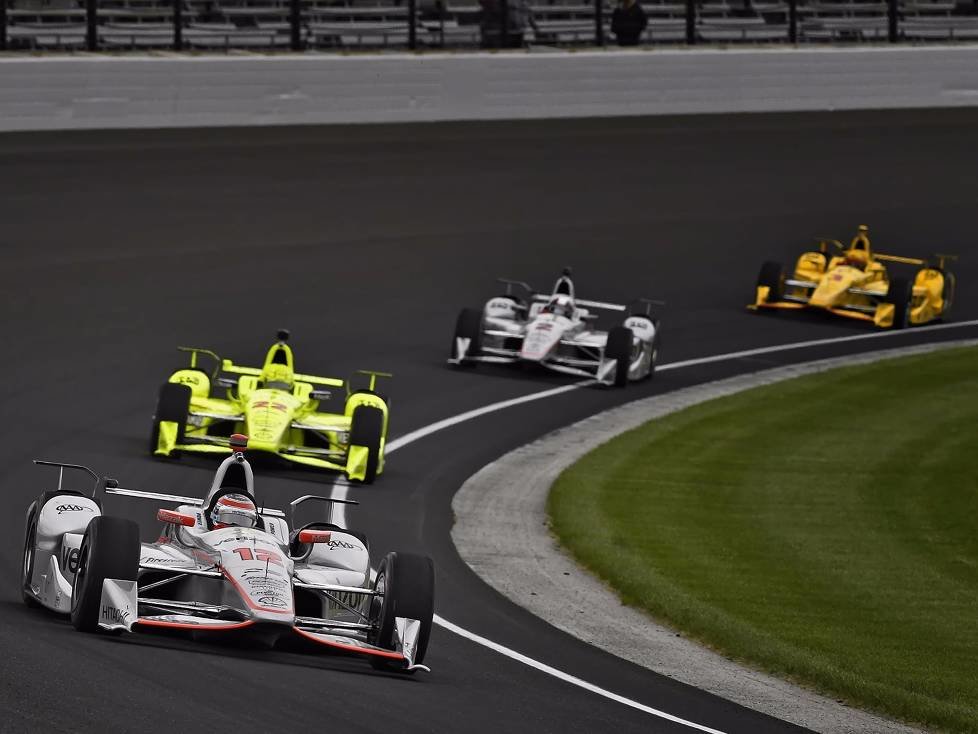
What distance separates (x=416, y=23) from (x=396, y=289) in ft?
36.3

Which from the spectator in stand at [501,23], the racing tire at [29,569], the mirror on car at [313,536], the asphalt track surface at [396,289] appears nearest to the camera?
the asphalt track surface at [396,289]

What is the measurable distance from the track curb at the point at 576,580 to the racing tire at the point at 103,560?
4.49m

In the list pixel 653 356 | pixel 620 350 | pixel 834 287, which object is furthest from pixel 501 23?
pixel 620 350

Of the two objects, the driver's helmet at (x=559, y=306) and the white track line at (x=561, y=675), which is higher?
the driver's helmet at (x=559, y=306)

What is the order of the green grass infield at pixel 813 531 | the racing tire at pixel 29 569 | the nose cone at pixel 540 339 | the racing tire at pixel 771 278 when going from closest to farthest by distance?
1. the racing tire at pixel 29 569
2. the green grass infield at pixel 813 531
3. the nose cone at pixel 540 339
4. the racing tire at pixel 771 278

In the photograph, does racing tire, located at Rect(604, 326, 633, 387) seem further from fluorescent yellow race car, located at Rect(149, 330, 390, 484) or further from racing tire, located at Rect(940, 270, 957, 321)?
racing tire, located at Rect(940, 270, 957, 321)

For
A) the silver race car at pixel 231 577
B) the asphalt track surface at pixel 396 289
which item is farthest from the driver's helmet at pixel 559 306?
the silver race car at pixel 231 577

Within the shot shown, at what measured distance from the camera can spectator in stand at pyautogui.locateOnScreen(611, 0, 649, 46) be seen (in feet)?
146

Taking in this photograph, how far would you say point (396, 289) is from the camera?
1280 inches

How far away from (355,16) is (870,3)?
587 inches

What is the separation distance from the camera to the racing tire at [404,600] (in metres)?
13.2

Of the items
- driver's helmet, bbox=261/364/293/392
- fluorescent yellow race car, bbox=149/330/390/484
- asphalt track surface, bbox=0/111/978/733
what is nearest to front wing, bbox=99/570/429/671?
asphalt track surface, bbox=0/111/978/733

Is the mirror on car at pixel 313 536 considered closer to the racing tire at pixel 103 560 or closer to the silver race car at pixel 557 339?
the racing tire at pixel 103 560

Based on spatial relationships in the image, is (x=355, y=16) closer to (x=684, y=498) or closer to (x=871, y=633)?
(x=684, y=498)
